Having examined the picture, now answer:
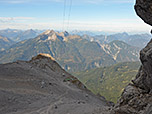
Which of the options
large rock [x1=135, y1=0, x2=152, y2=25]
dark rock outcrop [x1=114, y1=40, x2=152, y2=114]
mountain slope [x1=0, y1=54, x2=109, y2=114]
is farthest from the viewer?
mountain slope [x1=0, y1=54, x2=109, y2=114]

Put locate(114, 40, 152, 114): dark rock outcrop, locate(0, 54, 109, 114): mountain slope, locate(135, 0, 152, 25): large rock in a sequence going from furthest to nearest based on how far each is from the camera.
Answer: locate(0, 54, 109, 114): mountain slope < locate(135, 0, 152, 25): large rock < locate(114, 40, 152, 114): dark rock outcrop

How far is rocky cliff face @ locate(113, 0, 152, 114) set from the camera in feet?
55.5

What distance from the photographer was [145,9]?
17672 mm

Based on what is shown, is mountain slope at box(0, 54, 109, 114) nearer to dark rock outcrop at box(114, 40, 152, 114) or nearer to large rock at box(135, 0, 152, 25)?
dark rock outcrop at box(114, 40, 152, 114)

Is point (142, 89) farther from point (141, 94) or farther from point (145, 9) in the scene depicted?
point (145, 9)

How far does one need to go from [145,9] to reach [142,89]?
33.5 ft

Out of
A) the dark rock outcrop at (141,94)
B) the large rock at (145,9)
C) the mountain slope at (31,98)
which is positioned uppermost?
the large rock at (145,9)

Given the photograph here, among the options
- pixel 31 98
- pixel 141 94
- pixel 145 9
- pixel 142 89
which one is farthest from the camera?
pixel 31 98

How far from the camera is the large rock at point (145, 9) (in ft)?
55.9

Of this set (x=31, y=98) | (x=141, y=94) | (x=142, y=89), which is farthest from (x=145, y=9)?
(x=31, y=98)

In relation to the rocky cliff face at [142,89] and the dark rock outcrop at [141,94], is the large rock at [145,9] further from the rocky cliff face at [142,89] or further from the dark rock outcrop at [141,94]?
the dark rock outcrop at [141,94]

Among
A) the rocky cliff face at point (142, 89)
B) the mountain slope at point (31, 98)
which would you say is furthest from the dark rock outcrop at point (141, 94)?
the mountain slope at point (31, 98)

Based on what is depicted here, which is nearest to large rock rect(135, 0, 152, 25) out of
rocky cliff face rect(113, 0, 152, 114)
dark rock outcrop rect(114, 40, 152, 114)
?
rocky cliff face rect(113, 0, 152, 114)

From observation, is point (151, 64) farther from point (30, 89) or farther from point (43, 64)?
point (43, 64)
